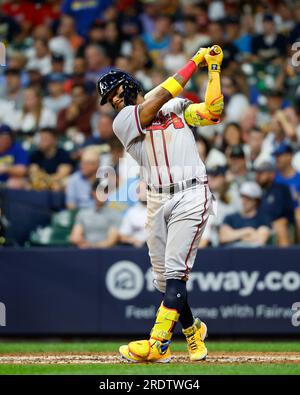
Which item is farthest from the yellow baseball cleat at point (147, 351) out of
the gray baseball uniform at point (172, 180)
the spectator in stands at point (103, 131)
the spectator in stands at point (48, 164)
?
the spectator in stands at point (103, 131)

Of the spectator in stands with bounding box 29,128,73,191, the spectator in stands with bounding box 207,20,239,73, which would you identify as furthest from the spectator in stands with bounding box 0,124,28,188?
the spectator in stands with bounding box 207,20,239,73

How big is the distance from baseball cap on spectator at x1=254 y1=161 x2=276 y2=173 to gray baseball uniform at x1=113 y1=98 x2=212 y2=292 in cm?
412

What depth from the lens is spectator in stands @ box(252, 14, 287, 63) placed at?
44.9 ft

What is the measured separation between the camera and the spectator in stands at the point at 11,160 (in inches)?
505

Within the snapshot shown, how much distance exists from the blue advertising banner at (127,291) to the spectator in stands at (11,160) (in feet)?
7.53

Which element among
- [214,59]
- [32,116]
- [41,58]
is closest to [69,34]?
[41,58]

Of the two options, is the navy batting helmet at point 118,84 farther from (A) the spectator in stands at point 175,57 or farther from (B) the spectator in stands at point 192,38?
(B) the spectator in stands at point 192,38

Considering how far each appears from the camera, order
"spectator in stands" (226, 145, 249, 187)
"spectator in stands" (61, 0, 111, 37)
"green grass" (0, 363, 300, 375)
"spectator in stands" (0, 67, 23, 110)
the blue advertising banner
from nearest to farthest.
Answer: "green grass" (0, 363, 300, 375) < the blue advertising banner < "spectator in stands" (226, 145, 249, 187) < "spectator in stands" (0, 67, 23, 110) < "spectator in stands" (61, 0, 111, 37)

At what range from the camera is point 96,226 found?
10.9 metres

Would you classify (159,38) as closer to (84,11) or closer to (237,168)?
(84,11)

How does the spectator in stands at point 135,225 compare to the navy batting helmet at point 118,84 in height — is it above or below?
below

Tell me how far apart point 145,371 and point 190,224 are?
1142 millimetres

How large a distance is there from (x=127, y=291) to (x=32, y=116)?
448cm

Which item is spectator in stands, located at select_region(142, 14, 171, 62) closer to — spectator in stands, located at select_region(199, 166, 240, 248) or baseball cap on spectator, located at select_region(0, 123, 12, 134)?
baseball cap on spectator, located at select_region(0, 123, 12, 134)
